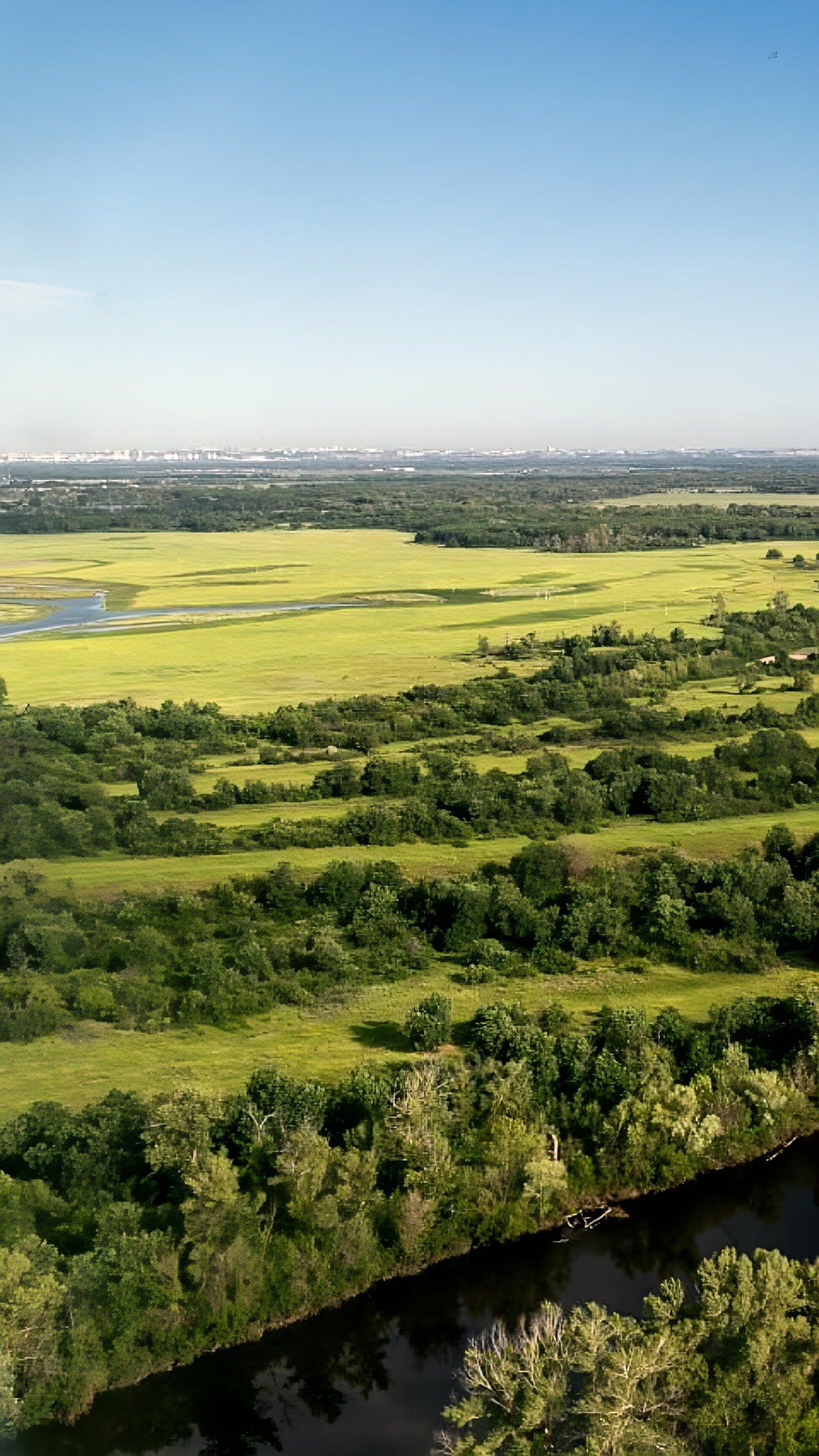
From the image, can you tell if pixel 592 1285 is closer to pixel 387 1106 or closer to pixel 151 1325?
pixel 387 1106

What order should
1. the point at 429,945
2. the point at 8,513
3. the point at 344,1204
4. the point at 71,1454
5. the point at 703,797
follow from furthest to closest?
1. the point at 8,513
2. the point at 703,797
3. the point at 429,945
4. the point at 344,1204
5. the point at 71,1454

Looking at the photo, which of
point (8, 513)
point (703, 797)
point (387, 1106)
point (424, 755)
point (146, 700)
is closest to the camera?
point (387, 1106)

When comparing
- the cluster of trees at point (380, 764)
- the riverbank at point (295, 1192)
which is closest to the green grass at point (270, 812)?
the cluster of trees at point (380, 764)

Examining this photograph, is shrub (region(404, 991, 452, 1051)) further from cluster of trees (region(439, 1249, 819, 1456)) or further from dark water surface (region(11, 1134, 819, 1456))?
cluster of trees (region(439, 1249, 819, 1456))

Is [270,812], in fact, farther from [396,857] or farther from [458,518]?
[458,518]

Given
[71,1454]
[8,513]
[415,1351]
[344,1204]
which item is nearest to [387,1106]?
[344,1204]

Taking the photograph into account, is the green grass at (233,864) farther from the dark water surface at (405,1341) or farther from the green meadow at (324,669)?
the dark water surface at (405,1341)
